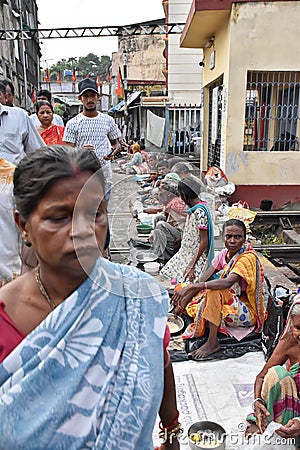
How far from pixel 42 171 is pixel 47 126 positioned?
4.33 m

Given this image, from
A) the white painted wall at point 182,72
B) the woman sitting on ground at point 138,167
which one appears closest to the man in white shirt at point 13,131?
the woman sitting on ground at point 138,167

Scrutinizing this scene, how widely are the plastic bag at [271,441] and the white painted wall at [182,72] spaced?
14785mm

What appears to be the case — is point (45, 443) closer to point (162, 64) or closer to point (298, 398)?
point (298, 398)

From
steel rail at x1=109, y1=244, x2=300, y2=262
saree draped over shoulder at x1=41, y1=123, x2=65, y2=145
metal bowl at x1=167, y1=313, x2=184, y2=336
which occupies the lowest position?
metal bowl at x1=167, y1=313, x2=184, y2=336

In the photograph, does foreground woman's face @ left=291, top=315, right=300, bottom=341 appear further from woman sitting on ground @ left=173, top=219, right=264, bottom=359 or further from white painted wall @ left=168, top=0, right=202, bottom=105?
white painted wall @ left=168, top=0, right=202, bottom=105

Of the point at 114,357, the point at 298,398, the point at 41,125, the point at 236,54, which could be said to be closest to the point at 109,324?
the point at 114,357

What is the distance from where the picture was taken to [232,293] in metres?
3.10

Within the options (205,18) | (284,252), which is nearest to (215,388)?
(284,252)

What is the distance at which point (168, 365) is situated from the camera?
110cm

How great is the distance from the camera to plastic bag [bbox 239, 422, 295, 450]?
6.25ft

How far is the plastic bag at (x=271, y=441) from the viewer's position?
6.25ft

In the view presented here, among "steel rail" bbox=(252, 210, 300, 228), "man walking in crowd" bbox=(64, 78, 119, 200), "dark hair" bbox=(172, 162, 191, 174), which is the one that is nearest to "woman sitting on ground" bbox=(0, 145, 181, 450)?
"dark hair" bbox=(172, 162, 191, 174)

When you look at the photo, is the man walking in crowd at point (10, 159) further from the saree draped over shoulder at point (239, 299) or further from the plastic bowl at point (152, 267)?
the saree draped over shoulder at point (239, 299)

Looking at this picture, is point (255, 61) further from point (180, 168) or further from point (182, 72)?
point (182, 72)
